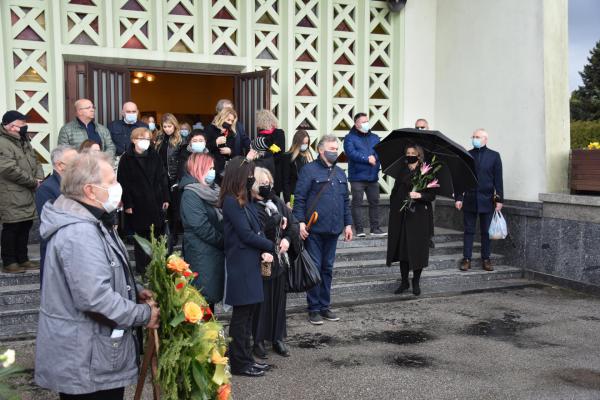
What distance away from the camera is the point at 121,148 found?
28.3 ft

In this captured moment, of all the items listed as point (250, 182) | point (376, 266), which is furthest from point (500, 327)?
point (250, 182)

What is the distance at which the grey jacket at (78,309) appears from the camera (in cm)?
291

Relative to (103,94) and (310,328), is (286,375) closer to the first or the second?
(310,328)

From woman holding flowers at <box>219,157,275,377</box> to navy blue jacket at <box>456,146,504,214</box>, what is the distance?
4.56 m

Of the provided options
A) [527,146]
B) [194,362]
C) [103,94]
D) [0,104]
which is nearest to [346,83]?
[527,146]

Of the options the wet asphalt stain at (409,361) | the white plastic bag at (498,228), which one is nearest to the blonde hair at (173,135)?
the wet asphalt stain at (409,361)

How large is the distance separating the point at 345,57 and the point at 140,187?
201 inches

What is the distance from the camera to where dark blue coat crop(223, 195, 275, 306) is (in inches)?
201

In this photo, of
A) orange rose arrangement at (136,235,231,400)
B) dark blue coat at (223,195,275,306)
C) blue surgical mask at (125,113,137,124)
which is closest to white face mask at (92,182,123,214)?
orange rose arrangement at (136,235,231,400)

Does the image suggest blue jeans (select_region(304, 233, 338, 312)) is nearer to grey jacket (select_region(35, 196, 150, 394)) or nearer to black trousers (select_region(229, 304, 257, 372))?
black trousers (select_region(229, 304, 257, 372))

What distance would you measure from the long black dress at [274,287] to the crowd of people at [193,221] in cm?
1

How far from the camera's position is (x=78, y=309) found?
116 inches

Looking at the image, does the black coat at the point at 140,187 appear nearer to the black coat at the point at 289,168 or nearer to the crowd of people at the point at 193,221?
the crowd of people at the point at 193,221

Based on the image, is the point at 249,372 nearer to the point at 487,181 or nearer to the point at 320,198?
the point at 320,198
